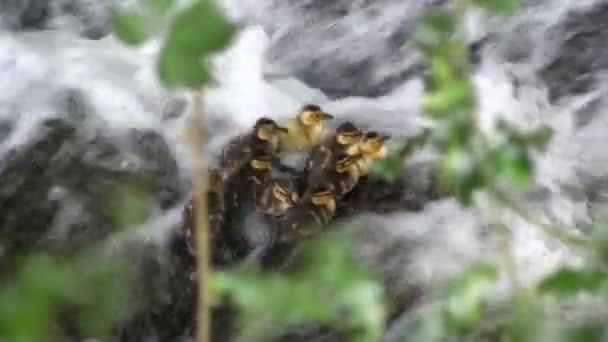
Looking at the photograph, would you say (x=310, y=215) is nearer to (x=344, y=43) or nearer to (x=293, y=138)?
(x=293, y=138)

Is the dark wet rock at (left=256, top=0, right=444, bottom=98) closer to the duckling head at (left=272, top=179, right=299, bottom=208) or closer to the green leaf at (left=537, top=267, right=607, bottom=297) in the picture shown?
the duckling head at (left=272, top=179, right=299, bottom=208)

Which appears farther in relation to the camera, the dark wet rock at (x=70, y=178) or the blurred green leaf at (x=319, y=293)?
the dark wet rock at (x=70, y=178)

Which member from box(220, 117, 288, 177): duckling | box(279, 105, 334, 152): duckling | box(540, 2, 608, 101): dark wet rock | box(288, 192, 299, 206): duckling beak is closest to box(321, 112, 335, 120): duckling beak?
box(279, 105, 334, 152): duckling

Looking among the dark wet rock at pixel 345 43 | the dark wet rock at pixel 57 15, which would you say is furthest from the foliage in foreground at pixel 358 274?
the dark wet rock at pixel 57 15

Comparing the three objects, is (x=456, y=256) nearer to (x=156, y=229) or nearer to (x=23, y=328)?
(x=156, y=229)

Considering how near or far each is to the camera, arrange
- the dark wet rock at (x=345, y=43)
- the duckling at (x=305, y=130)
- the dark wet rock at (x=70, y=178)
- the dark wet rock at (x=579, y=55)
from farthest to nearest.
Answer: the dark wet rock at (x=345, y=43)
the dark wet rock at (x=579, y=55)
the duckling at (x=305, y=130)
the dark wet rock at (x=70, y=178)

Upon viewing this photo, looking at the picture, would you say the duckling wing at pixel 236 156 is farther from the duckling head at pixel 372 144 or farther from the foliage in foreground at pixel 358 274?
the foliage in foreground at pixel 358 274

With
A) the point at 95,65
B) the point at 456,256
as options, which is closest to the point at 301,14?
the point at 95,65
